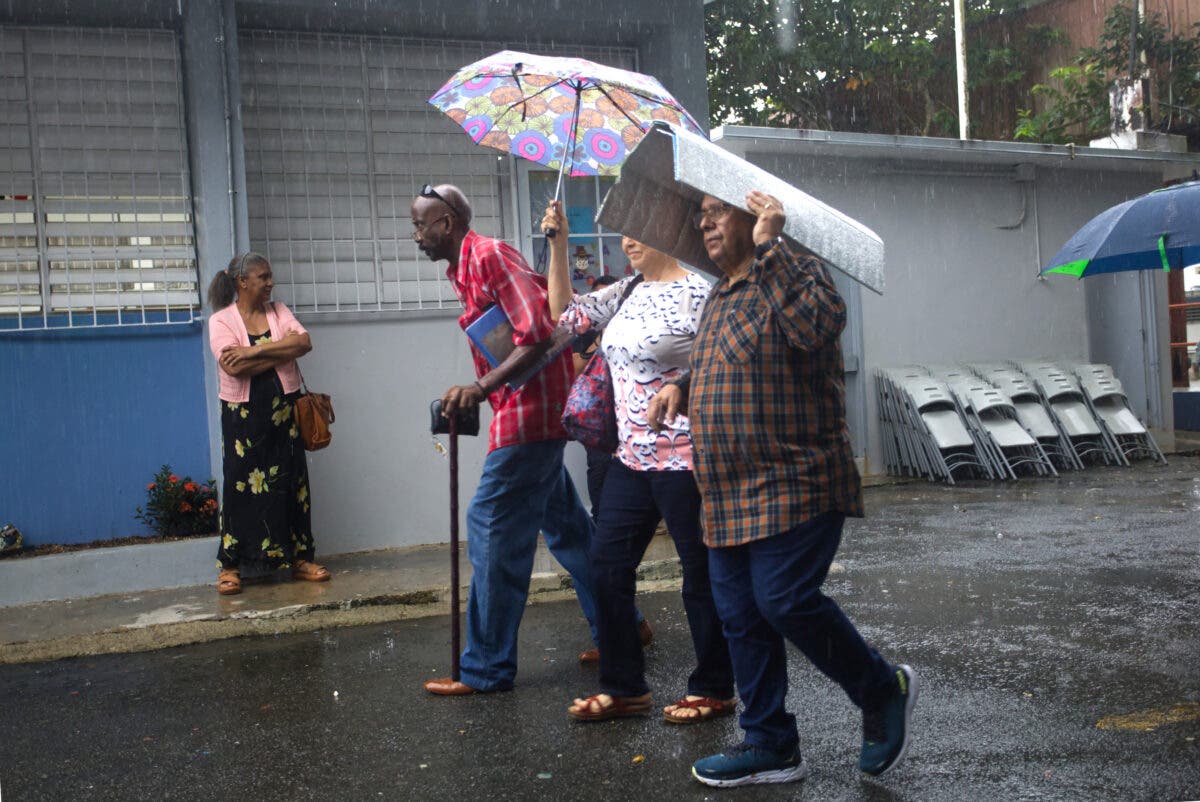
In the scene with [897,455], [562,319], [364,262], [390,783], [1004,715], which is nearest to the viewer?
[390,783]

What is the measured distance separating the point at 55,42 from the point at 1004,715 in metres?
6.49

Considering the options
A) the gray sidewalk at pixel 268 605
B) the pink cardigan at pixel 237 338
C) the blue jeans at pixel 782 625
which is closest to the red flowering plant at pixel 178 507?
the gray sidewalk at pixel 268 605

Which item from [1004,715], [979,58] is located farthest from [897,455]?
[979,58]

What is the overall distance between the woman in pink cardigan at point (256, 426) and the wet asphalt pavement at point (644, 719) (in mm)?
989

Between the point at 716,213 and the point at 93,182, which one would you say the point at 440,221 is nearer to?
the point at 716,213

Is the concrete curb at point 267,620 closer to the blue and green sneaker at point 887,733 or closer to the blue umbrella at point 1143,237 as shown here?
the blue umbrella at point 1143,237

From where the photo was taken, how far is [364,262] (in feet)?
26.5

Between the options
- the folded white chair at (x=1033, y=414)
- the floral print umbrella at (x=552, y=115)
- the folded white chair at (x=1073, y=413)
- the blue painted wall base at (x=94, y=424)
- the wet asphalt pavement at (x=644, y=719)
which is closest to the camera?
the wet asphalt pavement at (x=644, y=719)

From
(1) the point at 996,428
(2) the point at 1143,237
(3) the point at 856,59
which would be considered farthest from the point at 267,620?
(3) the point at 856,59

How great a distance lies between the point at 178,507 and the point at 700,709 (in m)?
4.24

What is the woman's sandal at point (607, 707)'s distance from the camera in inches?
166

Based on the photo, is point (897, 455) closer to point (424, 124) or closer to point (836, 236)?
point (424, 124)

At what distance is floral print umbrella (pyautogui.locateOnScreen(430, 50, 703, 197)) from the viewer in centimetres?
514

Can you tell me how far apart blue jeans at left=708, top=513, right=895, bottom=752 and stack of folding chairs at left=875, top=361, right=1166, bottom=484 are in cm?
761
